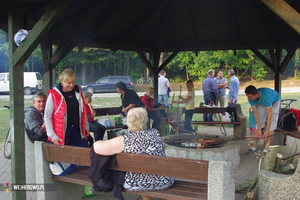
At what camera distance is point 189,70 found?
32.3 m

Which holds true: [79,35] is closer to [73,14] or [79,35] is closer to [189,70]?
[73,14]

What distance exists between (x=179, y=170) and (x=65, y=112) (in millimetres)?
1728

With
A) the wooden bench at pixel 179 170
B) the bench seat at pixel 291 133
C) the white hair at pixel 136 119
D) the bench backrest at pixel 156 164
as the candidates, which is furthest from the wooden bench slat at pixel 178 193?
the bench seat at pixel 291 133

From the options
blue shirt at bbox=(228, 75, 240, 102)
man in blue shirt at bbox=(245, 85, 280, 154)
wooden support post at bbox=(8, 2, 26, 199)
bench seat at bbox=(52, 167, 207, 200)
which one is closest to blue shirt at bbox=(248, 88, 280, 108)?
man in blue shirt at bbox=(245, 85, 280, 154)

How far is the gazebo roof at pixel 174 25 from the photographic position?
22.6ft

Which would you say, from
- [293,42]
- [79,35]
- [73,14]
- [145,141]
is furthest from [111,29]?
[145,141]

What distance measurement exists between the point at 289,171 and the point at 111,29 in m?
5.60

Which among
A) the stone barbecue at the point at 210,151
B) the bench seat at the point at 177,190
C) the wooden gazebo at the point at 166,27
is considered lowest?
the stone barbecue at the point at 210,151

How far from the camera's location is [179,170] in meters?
2.92

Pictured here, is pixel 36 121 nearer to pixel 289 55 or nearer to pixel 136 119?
pixel 136 119

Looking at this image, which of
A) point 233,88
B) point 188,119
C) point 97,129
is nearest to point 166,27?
point 188,119

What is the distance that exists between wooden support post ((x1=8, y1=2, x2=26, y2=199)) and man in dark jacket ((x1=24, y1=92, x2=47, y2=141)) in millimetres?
287

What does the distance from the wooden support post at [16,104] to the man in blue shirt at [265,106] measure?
3.85 meters

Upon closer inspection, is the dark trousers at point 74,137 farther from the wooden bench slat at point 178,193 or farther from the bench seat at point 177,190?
the wooden bench slat at point 178,193
